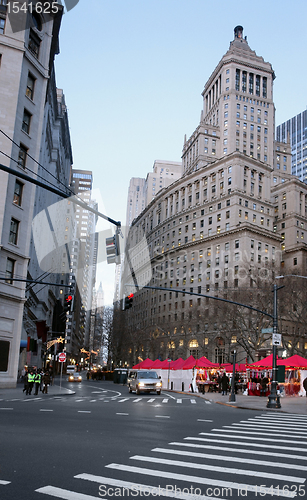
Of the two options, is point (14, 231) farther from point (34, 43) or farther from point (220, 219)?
point (220, 219)

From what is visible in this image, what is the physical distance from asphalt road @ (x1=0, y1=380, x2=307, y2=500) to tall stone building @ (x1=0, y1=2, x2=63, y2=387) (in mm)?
23796

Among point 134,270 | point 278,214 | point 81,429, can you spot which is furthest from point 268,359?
point 134,270

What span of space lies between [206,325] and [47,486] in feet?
295

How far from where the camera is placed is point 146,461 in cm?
777

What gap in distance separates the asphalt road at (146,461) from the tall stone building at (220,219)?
2818 inches

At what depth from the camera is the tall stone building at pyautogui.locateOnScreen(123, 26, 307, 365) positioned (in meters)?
96.8

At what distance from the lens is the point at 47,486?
602 centimetres

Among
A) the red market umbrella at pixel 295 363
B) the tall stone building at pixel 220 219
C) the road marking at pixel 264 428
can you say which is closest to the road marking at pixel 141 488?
the road marking at pixel 264 428

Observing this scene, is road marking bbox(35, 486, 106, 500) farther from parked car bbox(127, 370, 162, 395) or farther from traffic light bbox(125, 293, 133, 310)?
parked car bbox(127, 370, 162, 395)

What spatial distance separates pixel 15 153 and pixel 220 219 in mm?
73615

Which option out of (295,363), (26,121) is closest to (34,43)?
(26,121)

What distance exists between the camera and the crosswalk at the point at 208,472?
591 cm

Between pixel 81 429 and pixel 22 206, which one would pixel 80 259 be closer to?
pixel 22 206

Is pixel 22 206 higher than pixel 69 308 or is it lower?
higher
